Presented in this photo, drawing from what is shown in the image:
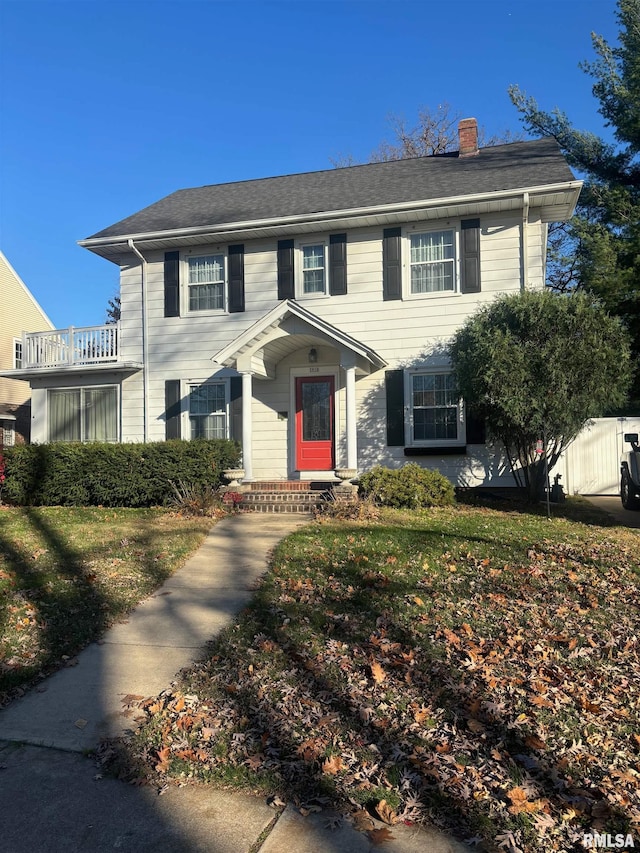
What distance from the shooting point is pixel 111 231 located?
14531mm

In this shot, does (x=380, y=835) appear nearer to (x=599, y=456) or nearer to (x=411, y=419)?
(x=411, y=419)

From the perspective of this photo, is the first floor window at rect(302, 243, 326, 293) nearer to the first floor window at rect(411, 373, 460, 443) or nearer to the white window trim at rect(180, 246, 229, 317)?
the white window trim at rect(180, 246, 229, 317)

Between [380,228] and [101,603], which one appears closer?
[101,603]

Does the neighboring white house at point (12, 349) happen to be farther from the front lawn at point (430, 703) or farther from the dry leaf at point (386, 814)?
the dry leaf at point (386, 814)

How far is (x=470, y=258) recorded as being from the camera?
40.3ft

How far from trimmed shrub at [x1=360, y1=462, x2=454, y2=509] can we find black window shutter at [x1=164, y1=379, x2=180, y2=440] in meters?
4.96

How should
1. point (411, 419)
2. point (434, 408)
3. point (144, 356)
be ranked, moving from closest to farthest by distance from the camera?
point (434, 408) → point (411, 419) → point (144, 356)

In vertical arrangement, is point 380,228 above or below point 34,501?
above

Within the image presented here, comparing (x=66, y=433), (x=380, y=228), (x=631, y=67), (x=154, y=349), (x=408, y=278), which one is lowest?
(x=66, y=433)

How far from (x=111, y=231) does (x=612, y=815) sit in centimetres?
1474

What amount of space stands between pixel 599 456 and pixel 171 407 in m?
10.1

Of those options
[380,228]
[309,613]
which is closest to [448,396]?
[380,228]

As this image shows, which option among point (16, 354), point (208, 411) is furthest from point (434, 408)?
point (16, 354)

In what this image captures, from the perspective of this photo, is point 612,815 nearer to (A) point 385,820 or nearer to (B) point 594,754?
(B) point 594,754
